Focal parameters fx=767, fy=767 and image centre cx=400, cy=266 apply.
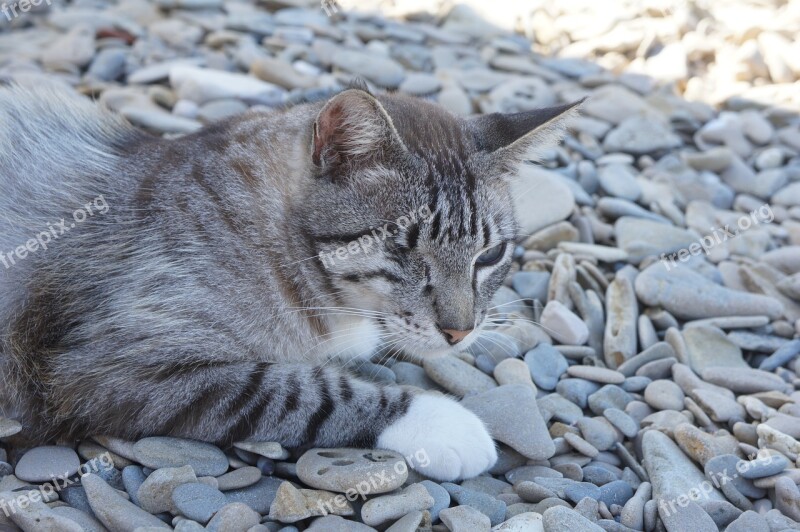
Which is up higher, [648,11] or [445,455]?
[648,11]

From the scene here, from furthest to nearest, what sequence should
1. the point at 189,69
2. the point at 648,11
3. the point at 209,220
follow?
the point at 648,11 < the point at 189,69 < the point at 209,220

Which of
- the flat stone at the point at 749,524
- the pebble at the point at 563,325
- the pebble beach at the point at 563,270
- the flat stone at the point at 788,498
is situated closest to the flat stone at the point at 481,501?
the pebble beach at the point at 563,270

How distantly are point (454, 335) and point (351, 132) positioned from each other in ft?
2.84

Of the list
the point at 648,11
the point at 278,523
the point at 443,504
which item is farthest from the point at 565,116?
the point at 648,11

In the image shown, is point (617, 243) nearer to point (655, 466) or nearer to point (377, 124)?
point (655, 466)

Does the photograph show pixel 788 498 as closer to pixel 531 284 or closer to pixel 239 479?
pixel 531 284

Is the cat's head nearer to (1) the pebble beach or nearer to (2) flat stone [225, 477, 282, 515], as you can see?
(1) the pebble beach

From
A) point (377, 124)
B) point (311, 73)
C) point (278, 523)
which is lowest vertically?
point (278, 523)

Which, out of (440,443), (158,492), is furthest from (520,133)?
(158,492)

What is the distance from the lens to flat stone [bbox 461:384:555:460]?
9.73ft

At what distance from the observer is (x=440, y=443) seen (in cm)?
278

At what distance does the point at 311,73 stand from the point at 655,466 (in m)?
4.11

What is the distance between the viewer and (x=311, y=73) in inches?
234

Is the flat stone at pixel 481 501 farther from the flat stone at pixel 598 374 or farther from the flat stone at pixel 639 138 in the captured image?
the flat stone at pixel 639 138
